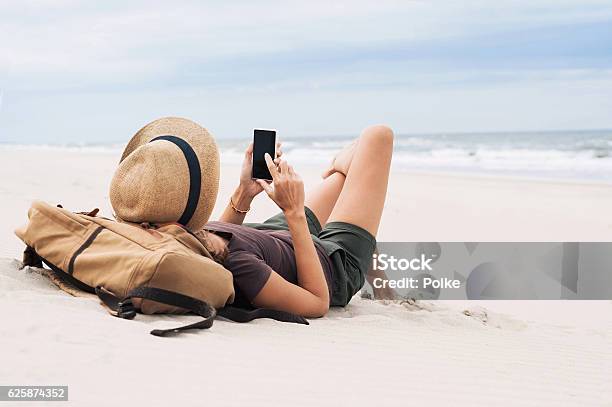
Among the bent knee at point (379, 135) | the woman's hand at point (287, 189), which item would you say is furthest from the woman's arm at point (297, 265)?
the bent knee at point (379, 135)

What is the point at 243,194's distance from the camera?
464cm

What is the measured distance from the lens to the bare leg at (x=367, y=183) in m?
4.62

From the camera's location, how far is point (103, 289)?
3559 mm

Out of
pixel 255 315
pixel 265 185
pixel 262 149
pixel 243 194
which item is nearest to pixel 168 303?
pixel 255 315

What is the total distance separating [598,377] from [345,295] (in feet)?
4.70

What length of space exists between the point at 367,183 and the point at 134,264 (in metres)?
1.67

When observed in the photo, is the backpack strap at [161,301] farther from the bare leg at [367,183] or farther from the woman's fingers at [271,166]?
the bare leg at [367,183]

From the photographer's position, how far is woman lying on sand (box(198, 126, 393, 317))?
12.7 feet

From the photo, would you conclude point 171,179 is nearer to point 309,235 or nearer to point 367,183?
point 309,235

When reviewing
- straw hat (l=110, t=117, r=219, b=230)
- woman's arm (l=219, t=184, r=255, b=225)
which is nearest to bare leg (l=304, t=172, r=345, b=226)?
woman's arm (l=219, t=184, r=255, b=225)

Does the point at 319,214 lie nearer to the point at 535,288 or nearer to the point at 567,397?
the point at 567,397

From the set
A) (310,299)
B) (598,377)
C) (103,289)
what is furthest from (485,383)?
(103,289)

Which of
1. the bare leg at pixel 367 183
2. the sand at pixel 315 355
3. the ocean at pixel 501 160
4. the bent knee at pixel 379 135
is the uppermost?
the bent knee at pixel 379 135

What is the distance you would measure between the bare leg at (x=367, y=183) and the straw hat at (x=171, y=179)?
1066 millimetres
